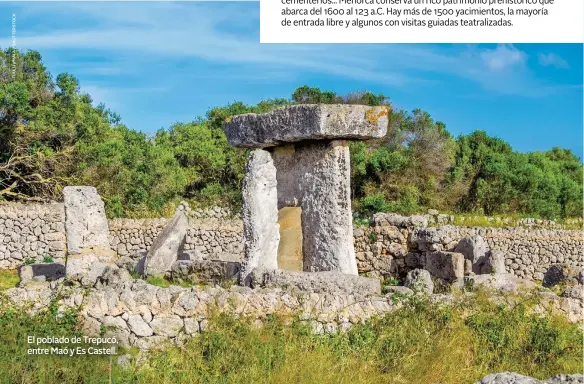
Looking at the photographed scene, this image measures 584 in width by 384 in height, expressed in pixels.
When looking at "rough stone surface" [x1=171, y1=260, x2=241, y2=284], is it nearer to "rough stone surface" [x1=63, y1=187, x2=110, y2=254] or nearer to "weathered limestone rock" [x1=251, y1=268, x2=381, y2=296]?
"rough stone surface" [x1=63, y1=187, x2=110, y2=254]

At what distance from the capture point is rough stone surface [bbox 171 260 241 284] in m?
14.6

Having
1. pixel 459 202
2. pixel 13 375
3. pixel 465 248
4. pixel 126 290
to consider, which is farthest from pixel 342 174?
pixel 459 202

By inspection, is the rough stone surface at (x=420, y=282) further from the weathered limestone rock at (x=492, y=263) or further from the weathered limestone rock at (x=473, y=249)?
the weathered limestone rock at (x=473, y=249)

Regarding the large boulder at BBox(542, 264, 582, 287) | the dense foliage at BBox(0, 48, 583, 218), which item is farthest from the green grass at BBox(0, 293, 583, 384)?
the dense foliage at BBox(0, 48, 583, 218)

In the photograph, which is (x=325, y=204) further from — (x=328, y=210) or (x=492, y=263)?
(x=492, y=263)

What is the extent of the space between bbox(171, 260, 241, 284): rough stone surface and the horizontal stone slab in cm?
217

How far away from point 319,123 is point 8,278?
10576 mm

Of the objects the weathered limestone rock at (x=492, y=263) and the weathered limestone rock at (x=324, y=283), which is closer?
the weathered limestone rock at (x=324, y=283)

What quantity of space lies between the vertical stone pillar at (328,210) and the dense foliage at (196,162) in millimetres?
15137

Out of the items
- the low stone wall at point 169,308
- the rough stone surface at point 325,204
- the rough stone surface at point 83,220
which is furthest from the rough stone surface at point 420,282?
the rough stone surface at point 83,220

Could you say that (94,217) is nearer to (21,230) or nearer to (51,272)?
(51,272)

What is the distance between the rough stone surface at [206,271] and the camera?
14633 millimetres

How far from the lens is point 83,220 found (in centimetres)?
1647

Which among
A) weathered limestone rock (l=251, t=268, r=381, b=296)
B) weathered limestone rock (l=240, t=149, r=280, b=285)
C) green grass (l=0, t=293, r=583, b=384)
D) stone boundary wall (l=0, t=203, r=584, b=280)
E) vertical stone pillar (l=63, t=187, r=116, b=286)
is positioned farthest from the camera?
stone boundary wall (l=0, t=203, r=584, b=280)
